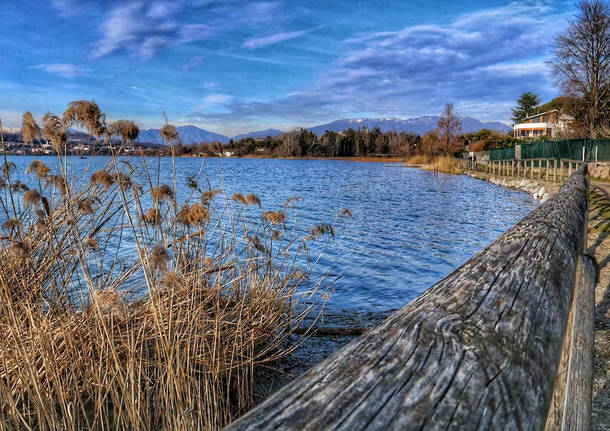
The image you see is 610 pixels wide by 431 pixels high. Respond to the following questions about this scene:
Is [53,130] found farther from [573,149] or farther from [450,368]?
[573,149]

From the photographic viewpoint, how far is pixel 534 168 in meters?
29.5

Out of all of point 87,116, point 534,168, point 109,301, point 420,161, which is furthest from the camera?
point 420,161

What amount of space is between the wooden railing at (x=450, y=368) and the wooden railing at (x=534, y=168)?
24.0m

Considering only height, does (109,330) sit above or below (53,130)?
below

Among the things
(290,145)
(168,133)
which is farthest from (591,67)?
(290,145)

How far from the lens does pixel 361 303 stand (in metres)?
7.62

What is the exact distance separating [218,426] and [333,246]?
333 inches

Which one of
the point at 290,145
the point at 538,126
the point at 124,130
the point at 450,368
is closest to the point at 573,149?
the point at 124,130

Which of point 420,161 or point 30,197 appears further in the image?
point 420,161

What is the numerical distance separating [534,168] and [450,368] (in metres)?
32.5

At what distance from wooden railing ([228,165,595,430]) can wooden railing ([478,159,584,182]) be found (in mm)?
23952

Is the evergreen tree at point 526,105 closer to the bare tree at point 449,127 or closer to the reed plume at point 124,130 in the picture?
the bare tree at point 449,127

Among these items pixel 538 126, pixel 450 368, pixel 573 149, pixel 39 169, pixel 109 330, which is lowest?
pixel 109 330

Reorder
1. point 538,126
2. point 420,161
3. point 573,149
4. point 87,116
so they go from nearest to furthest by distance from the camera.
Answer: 1. point 87,116
2. point 573,149
3. point 420,161
4. point 538,126
